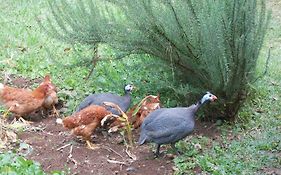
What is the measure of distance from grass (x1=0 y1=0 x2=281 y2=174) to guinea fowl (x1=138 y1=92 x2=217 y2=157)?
25 centimetres

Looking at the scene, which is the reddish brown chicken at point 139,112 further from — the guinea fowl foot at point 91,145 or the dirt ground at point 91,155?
the guinea fowl foot at point 91,145

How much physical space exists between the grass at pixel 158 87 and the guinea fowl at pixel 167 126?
249 mm

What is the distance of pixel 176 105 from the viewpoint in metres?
7.27

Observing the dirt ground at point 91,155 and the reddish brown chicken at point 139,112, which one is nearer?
the dirt ground at point 91,155

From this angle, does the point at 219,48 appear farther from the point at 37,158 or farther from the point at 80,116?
the point at 37,158

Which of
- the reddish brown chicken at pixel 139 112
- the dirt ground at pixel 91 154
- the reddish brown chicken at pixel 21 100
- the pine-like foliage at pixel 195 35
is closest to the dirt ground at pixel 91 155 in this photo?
the dirt ground at pixel 91 154

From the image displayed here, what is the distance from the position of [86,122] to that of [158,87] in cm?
171

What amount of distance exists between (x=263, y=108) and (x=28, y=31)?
474cm

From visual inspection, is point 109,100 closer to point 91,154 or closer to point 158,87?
point 91,154

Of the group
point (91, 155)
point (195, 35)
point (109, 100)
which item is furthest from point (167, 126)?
point (195, 35)

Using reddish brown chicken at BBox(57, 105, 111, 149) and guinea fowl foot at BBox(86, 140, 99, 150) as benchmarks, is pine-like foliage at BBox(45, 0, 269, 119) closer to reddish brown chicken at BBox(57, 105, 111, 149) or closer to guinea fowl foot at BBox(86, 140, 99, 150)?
reddish brown chicken at BBox(57, 105, 111, 149)

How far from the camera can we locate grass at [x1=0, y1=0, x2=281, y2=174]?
598 cm

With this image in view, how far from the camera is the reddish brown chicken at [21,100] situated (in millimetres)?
6668

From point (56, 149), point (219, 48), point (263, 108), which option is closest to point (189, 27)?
point (219, 48)
